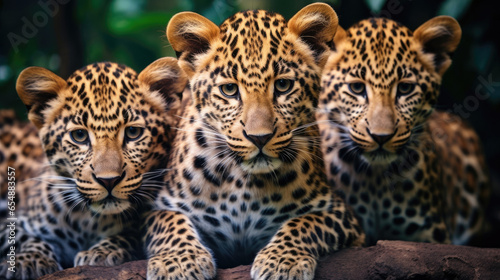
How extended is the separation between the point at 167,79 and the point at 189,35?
0.57 metres

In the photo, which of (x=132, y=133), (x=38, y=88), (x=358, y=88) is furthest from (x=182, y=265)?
(x=358, y=88)

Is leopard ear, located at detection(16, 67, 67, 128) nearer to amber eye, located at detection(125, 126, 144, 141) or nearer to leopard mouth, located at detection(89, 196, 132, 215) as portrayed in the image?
amber eye, located at detection(125, 126, 144, 141)

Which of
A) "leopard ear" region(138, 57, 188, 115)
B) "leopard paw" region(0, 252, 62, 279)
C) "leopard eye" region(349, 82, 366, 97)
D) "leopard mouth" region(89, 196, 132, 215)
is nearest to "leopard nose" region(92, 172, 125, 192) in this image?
"leopard mouth" region(89, 196, 132, 215)

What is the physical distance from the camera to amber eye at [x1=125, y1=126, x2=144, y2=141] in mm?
4848

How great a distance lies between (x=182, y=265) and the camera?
4.33 metres

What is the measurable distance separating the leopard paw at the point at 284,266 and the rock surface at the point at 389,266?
0.57ft

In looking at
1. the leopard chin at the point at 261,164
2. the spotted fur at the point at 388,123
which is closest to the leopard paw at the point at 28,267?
the leopard chin at the point at 261,164

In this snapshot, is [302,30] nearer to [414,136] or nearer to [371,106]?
[371,106]

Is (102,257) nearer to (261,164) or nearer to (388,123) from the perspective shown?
(261,164)

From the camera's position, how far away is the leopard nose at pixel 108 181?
4.57 m

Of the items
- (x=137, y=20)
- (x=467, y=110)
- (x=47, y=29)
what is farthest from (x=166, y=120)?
(x=467, y=110)

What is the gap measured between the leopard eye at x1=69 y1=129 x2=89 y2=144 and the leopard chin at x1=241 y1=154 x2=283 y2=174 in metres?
1.39

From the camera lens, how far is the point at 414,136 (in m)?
5.51

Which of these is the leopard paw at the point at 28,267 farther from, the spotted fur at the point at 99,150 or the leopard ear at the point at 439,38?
the leopard ear at the point at 439,38
